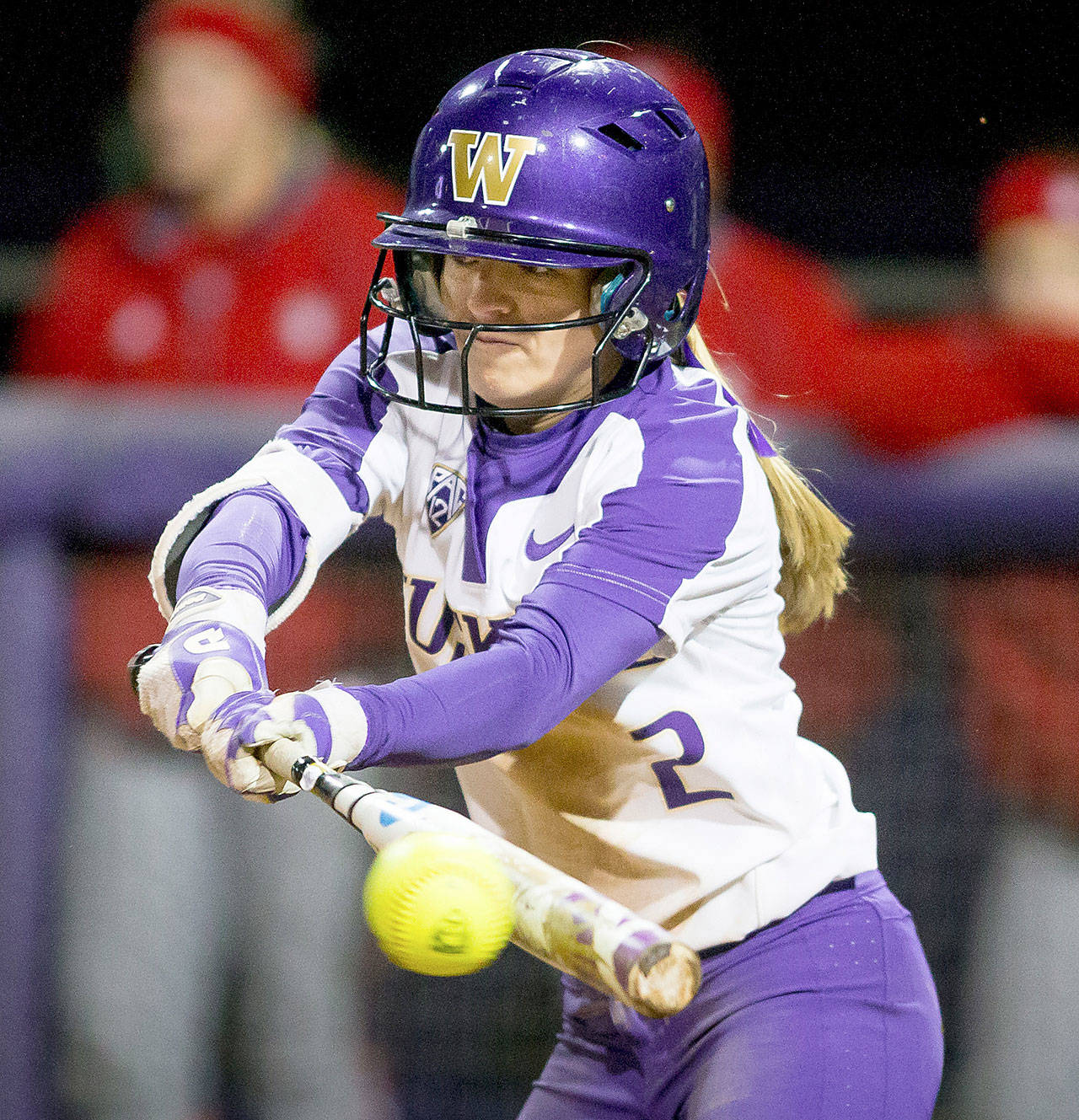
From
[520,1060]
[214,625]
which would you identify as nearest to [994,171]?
[520,1060]

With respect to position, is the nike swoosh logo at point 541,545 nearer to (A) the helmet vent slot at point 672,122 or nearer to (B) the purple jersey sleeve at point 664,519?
(B) the purple jersey sleeve at point 664,519

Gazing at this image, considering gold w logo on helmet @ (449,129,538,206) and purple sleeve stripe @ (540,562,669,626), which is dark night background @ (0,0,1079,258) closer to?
gold w logo on helmet @ (449,129,538,206)

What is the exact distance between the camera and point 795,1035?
153cm

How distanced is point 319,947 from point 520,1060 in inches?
17.0

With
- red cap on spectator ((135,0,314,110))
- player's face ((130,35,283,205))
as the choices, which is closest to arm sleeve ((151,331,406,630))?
player's face ((130,35,283,205))

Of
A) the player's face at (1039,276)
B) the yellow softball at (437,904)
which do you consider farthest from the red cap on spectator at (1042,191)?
the yellow softball at (437,904)

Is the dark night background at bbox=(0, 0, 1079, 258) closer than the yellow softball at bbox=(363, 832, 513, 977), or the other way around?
the yellow softball at bbox=(363, 832, 513, 977)

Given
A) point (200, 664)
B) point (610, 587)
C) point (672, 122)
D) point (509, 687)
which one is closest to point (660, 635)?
point (610, 587)

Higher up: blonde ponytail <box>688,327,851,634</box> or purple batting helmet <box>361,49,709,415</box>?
purple batting helmet <box>361,49,709,415</box>

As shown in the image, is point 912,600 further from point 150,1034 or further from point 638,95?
point 150,1034

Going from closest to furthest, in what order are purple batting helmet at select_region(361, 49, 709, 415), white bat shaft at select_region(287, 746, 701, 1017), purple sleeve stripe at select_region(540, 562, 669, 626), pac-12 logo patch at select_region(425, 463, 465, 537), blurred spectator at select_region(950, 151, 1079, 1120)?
white bat shaft at select_region(287, 746, 701, 1017) → purple sleeve stripe at select_region(540, 562, 669, 626) → purple batting helmet at select_region(361, 49, 709, 415) → pac-12 logo patch at select_region(425, 463, 465, 537) → blurred spectator at select_region(950, 151, 1079, 1120)

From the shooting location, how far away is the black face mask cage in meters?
1.44

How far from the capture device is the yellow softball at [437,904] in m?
1.11

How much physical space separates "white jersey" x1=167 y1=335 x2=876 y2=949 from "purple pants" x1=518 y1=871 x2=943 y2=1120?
43 millimetres
